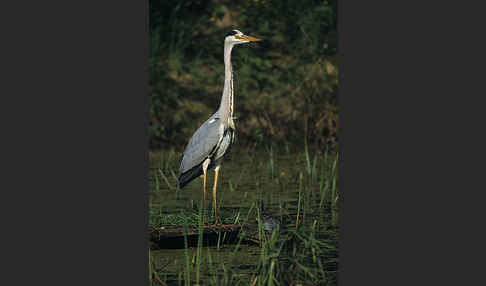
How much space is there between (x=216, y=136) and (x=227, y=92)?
407mm

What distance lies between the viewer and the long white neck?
6715 mm

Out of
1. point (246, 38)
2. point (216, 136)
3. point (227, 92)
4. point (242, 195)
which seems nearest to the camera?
point (246, 38)

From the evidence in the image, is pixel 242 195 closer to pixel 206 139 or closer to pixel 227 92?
pixel 206 139

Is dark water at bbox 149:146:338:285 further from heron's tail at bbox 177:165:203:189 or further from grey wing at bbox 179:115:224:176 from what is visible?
grey wing at bbox 179:115:224:176

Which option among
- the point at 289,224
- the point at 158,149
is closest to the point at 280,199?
the point at 289,224

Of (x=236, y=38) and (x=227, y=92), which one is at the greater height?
(x=236, y=38)

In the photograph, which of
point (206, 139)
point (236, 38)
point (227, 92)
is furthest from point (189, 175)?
point (236, 38)

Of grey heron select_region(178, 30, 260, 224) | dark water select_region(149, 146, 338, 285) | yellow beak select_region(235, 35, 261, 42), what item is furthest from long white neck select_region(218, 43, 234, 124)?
dark water select_region(149, 146, 338, 285)

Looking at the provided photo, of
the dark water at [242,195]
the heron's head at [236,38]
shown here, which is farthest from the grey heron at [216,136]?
the dark water at [242,195]

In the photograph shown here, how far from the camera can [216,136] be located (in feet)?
22.5

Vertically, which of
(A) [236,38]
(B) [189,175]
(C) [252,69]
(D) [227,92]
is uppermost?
(A) [236,38]

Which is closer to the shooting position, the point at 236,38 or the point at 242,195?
the point at 236,38

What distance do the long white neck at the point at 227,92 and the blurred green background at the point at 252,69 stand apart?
1.02 ft

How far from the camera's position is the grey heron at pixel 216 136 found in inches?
264
